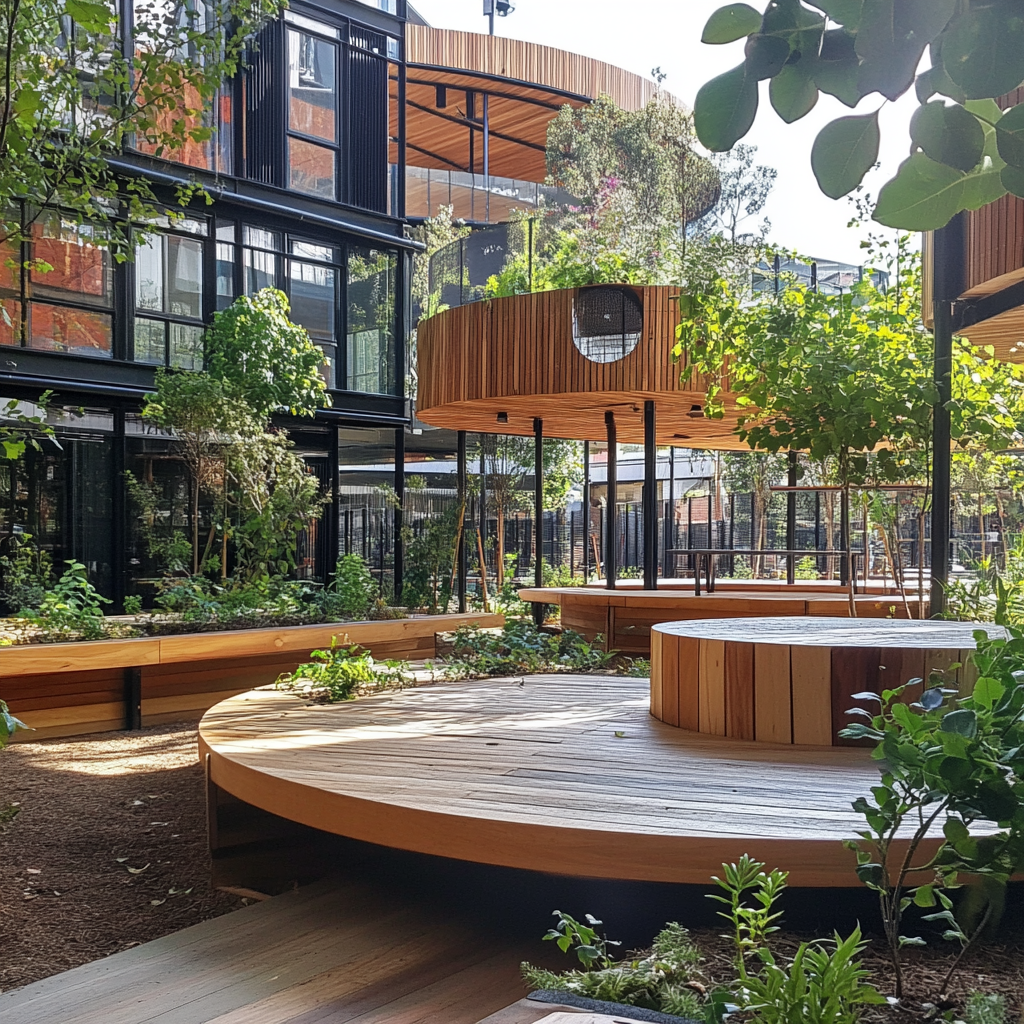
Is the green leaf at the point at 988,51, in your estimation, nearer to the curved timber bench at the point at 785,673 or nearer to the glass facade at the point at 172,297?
the curved timber bench at the point at 785,673

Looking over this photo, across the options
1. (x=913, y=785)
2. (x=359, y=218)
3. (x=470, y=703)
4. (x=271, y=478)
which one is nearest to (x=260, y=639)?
(x=271, y=478)

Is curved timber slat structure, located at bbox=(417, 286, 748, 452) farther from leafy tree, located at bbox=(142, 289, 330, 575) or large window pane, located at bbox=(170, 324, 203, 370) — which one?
large window pane, located at bbox=(170, 324, 203, 370)

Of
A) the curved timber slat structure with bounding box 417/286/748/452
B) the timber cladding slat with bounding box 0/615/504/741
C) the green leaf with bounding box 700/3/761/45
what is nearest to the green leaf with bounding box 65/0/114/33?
the green leaf with bounding box 700/3/761/45

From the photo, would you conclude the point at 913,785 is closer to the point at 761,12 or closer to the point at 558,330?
the point at 761,12

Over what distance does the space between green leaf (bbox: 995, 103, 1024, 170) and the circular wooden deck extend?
84.0 inches

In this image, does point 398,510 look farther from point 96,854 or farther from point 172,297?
point 96,854

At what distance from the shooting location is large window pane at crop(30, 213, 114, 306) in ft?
35.6

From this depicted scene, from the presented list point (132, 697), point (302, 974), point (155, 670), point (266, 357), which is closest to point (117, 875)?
point (302, 974)

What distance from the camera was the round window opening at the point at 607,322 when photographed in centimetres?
845

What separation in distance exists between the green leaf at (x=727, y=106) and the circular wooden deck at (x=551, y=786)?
2158 mm

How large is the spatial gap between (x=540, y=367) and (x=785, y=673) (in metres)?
5.26

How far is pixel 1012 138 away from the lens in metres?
0.71

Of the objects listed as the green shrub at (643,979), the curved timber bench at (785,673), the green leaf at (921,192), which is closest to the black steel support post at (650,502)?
the curved timber bench at (785,673)

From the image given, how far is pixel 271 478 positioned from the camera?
9109mm
